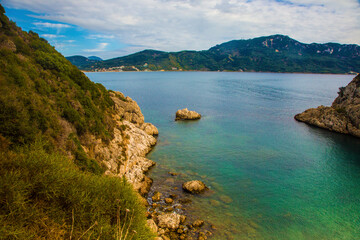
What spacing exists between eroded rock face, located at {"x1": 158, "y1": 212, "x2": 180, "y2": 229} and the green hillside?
8.78 m

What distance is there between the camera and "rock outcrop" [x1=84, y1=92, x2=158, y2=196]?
88.3ft

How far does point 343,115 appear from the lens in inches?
2210

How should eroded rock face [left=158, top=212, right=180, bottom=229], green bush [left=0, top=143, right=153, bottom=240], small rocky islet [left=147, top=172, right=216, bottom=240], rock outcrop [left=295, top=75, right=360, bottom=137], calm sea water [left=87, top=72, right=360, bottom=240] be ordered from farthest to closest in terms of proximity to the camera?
rock outcrop [left=295, top=75, right=360, bottom=137]
calm sea water [left=87, top=72, right=360, bottom=240]
eroded rock face [left=158, top=212, right=180, bottom=229]
small rocky islet [left=147, top=172, right=216, bottom=240]
green bush [left=0, top=143, right=153, bottom=240]

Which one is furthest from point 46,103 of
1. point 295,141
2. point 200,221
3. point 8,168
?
point 295,141

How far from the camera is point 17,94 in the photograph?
18531mm

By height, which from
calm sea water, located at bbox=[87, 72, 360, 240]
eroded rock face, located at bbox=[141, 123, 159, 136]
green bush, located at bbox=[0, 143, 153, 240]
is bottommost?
calm sea water, located at bbox=[87, 72, 360, 240]

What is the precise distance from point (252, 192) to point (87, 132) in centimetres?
2374

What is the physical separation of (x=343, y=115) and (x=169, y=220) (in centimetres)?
5924

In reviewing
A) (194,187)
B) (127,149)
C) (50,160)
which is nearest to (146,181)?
(194,187)

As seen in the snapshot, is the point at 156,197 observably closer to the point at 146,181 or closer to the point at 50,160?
the point at 146,181

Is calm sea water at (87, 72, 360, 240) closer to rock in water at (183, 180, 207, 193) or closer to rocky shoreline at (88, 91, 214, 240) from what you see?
rock in water at (183, 180, 207, 193)

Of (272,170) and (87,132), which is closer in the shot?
(87,132)

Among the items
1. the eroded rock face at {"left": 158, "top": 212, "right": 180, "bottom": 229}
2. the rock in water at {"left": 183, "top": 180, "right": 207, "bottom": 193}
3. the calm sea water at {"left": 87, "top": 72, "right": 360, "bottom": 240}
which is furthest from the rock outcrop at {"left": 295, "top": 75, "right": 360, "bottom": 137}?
the eroded rock face at {"left": 158, "top": 212, "right": 180, "bottom": 229}

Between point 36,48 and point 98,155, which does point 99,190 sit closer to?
point 98,155
